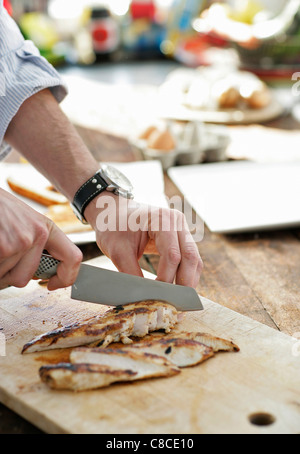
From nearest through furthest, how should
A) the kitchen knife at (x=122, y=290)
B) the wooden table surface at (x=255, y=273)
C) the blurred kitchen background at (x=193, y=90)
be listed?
the kitchen knife at (x=122, y=290), the wooden table surface at (x=255, y=273), the blurred kitchen background at (x=193, y=90)

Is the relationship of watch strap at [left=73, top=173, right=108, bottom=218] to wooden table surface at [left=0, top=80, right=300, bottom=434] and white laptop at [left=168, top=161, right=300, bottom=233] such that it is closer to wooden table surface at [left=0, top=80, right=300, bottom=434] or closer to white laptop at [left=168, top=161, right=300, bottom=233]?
wooden table surface at [left=0, top=80, right=300, bottom=434]

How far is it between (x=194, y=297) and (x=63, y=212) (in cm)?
74

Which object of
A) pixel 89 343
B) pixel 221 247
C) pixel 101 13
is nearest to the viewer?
pixel 89 343

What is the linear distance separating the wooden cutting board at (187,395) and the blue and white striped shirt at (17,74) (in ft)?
2.49

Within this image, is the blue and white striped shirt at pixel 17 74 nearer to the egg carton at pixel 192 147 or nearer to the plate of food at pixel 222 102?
the egg carton at pixel 192 147

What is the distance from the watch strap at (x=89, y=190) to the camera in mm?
1651

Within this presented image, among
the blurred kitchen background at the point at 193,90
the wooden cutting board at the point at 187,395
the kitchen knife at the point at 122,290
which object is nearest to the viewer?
the wooden cutting board at the point at 187,395

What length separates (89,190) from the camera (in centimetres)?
166

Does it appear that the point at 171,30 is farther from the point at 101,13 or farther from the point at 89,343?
the point at 89,343

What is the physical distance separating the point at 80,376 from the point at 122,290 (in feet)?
1.09

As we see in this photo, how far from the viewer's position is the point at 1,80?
1814 mm

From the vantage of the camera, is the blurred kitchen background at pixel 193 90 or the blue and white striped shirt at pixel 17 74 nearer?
the blue and white striped shirt at pixel 17 74

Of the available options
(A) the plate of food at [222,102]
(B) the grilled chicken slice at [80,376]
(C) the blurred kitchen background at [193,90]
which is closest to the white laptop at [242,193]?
(C) the blurred kitchen background at [193,90]
